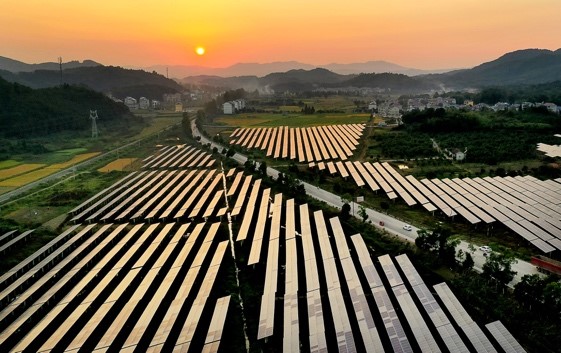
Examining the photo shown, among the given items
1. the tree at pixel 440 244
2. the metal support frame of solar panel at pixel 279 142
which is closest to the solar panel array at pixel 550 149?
the tree at pixel 440 244

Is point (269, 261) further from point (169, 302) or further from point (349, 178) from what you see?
point (349, 178)

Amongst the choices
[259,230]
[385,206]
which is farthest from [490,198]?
[259,230]

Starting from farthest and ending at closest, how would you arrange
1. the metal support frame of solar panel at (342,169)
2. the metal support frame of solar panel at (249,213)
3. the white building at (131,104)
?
the white building at (131,104) → the metal support frame of solar panel at (342,169) → the metal support frame of solar panel at (249,213)

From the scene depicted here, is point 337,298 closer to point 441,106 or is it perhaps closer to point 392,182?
point 392,182

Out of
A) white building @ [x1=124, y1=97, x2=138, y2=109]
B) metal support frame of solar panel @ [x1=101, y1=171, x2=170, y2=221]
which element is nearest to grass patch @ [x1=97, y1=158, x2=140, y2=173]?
metal support frame of solar panel @ [x1=101, y1=171, x2=170, y2=221]

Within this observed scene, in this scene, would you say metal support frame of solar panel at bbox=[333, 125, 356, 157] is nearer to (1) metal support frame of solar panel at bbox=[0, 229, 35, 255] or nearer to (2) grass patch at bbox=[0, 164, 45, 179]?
(1) metal support frame of solar panel at bbox=[0, 229, 35, 255]

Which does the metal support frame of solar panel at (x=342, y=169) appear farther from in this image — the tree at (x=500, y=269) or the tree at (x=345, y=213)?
the tree at (x=500, y=269)

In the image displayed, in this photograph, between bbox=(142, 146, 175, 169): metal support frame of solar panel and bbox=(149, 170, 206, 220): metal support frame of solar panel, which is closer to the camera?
bbox=(149, 170, 206, 220): metal support frame of solar panel
